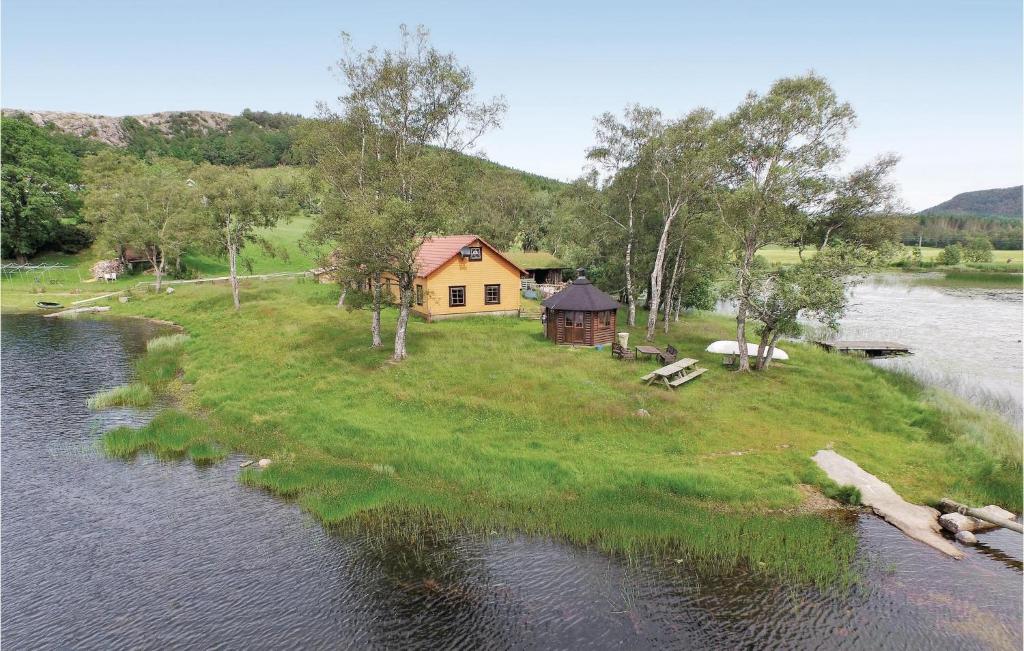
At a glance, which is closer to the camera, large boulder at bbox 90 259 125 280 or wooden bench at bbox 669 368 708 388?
wooden bench at bbox 669 368 708 388

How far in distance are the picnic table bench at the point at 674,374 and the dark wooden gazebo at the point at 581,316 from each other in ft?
24.0

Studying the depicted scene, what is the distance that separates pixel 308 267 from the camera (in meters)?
75.8

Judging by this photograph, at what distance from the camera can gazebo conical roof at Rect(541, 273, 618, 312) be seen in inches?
1281

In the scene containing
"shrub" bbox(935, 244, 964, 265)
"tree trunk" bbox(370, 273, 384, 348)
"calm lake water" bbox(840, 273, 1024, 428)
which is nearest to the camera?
"calm lake water" bbox(840, 273, 1024, 428)

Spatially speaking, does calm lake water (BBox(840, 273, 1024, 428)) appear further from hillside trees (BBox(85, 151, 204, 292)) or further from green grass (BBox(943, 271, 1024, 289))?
hillside trees (BBox(85, 151, 204, 292))

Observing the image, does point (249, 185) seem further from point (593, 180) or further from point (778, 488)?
point (778, 488)

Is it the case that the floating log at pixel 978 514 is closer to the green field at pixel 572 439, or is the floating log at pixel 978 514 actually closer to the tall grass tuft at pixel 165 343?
the green field at pixel 572 439

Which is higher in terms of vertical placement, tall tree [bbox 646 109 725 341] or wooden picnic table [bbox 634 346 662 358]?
tall tree [bbox 646 109 725 341]

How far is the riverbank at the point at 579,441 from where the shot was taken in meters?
15.0

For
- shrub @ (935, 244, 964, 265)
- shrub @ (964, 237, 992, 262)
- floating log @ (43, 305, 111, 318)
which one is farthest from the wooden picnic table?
shrub @ (964, 237, 992, 262)

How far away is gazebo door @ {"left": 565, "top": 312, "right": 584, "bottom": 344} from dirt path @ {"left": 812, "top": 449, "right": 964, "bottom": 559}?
16.8 m

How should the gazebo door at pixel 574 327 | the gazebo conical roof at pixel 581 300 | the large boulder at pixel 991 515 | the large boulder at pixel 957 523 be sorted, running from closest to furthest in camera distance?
the large boulder at pixel 957 523 → the large boulder at pixel 991 515 → the gazebo conical roof at pixel 581 300 → the gazebo door at pixel 574 327

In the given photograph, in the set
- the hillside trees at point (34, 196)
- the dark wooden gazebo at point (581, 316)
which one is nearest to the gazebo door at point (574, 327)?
the dark wooden gazebo at point (581, 316)

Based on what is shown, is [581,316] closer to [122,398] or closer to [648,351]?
[648,351]
